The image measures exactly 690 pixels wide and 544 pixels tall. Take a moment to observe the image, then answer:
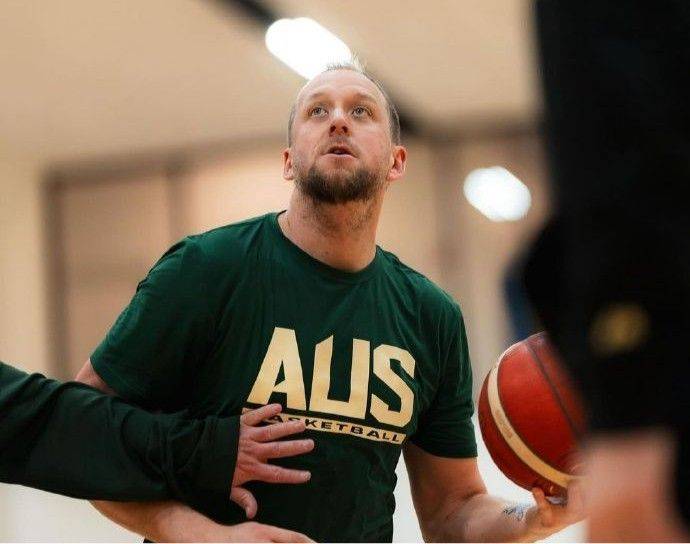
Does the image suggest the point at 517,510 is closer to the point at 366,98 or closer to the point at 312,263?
the point at 312,263

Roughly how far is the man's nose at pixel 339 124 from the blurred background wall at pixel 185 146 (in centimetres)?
389

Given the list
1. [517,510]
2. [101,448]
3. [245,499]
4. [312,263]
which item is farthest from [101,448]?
[517,510]

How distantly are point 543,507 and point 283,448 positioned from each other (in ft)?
2.37

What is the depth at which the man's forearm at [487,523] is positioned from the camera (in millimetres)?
2904

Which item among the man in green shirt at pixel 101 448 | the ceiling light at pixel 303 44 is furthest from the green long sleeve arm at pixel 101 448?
the ceiling light at pixel 303 44

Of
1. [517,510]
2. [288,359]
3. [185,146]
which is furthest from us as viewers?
[185,146]

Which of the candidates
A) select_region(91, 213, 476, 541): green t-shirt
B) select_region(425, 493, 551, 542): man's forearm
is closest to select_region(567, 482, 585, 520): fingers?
select_region(425, 493, 551, 542): man's forearm

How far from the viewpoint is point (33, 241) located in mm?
10719

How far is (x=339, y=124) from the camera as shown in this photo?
2859mm

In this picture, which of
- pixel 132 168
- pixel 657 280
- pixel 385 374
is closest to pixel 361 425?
pixel 385 374

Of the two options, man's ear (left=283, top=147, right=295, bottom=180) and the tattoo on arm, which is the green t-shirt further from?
the tattoo on arm

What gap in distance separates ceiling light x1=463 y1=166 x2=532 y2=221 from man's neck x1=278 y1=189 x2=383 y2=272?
7149mm

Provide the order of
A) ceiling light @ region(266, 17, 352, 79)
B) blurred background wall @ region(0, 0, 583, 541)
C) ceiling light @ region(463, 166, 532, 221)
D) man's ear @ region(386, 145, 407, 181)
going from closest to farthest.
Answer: man's ear @ region(386, 145, 407, 181)
blurred background wall @ region(0, 0, 583, 541)
ceiling light @ region(266, 17, 352, 79)
ceiling light @ region(463, 166, 532, 221)

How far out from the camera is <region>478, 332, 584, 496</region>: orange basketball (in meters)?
2.70
